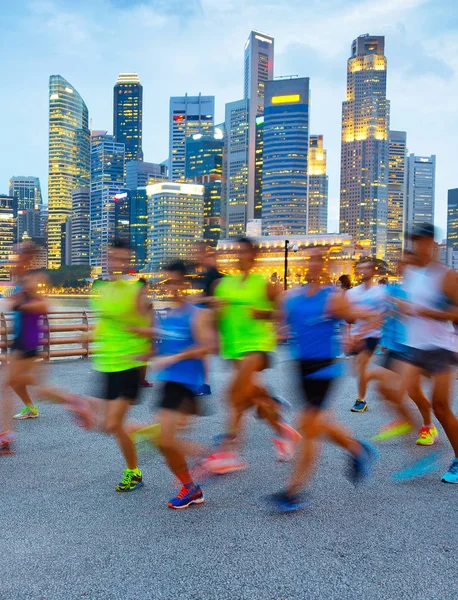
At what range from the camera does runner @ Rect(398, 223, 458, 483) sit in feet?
14.2

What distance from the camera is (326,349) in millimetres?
3912

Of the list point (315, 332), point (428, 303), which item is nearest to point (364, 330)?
point (428, 303)

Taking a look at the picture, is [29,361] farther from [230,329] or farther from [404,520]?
[404,520]

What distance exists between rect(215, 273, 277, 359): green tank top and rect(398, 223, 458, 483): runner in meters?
1.13

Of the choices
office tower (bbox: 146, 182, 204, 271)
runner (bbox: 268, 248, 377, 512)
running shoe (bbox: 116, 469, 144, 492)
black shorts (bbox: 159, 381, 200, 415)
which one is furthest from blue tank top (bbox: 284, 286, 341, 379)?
office tower (bbox: 146, 182, 204, 271)

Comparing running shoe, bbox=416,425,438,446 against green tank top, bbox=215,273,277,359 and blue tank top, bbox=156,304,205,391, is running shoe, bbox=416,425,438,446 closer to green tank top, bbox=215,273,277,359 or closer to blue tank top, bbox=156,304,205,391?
green tank top, bbox=215,273,277,359

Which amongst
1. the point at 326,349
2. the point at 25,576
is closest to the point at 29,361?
the point at 25,576

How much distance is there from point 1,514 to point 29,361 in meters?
1.88

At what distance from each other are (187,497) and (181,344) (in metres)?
1.13

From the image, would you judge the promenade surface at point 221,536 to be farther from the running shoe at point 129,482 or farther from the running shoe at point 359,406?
the running shoe at point 359,406

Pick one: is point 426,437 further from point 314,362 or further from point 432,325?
point 314,362

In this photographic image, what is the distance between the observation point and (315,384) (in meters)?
3.90

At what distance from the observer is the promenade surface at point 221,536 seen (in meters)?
2.98

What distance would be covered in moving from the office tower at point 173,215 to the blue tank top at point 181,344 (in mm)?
155290
